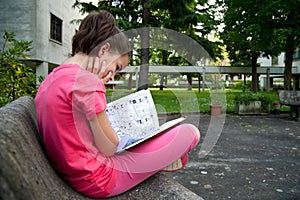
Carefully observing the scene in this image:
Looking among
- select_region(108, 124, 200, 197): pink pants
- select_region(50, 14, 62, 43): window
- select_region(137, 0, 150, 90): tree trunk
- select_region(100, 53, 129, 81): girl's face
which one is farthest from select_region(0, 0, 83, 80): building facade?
select_region(108, 124, 200, 197): pink pants

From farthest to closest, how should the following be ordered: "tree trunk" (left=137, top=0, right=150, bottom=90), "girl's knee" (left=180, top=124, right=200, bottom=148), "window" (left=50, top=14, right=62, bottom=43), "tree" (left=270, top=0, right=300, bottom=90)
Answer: "window" (left=50, top=14, right=62, bottom=43), "tree" (left=270, top=0, right=300, bottom=90), "tree trunk" (left=137, top=0, right=150, bottom=90), "girl's knee" (left=180, top=124, right=200, bottom=148)

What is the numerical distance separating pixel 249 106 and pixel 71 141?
26.6ft

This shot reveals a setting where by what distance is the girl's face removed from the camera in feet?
4.29

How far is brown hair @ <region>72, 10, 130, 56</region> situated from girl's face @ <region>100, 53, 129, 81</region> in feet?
0.12

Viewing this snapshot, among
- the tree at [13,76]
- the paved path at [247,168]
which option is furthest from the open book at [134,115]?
the tree at [13,76]

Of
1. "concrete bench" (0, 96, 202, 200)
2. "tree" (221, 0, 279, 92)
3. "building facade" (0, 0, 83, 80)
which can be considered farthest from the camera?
"tree" (221, 0, 279, 92)

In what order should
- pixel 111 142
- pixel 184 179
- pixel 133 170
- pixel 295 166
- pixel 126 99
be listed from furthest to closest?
pixel 295 166 < pixel 184 179 < pixel 126 99 < pixel 133 170 < pixel 111 142

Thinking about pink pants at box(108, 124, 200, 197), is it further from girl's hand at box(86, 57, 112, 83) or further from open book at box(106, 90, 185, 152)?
girl's hand at box(86, 57, 112, 83)

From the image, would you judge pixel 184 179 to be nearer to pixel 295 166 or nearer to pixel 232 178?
pixel 232 178

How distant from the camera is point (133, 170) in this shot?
1.36 metres

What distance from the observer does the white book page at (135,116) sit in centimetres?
164

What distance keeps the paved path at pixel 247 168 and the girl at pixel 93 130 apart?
133 cm

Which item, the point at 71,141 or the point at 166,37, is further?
the point at 166,37

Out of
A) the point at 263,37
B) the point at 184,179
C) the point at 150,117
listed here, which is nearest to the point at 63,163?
the point at 150,117
